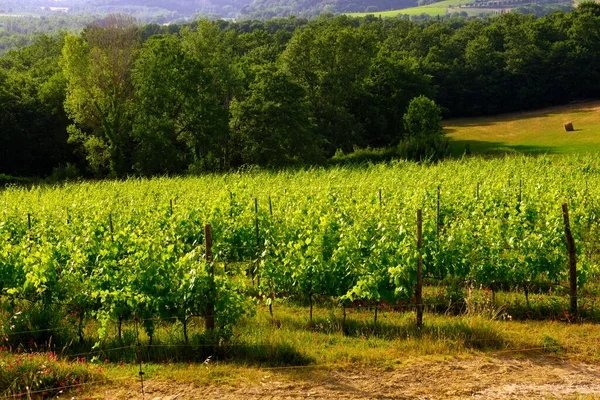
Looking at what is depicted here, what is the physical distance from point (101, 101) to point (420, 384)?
3617cm

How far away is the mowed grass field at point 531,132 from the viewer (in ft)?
162

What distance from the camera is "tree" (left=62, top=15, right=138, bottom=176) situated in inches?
1510

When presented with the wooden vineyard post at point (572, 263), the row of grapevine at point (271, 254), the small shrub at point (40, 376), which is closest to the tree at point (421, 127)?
the row of grapevine at point (271, 254)

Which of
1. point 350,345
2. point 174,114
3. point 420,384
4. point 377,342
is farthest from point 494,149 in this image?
point 420,384

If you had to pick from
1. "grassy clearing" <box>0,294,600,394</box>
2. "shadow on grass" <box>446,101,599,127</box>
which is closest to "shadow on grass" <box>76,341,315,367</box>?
"grassy clearing" <box>0,294,600,394</box>

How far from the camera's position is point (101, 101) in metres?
39.5

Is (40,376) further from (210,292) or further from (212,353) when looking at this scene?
(210,292)

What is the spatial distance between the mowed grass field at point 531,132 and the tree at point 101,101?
87.3 ft

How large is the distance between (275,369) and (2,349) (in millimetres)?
4081

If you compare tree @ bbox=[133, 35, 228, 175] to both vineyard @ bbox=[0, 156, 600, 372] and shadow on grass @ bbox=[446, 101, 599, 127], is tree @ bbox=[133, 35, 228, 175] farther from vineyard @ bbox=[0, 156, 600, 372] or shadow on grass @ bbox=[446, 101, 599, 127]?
shadow on grass @ bbox=[446, 101, 599, 127]

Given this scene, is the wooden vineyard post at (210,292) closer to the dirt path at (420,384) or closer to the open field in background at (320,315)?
the open field in background at (320,315)

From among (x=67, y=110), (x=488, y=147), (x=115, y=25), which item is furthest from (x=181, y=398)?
(x=488, y=147)

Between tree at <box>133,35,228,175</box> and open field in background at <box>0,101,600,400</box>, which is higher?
tree at <box>133,35,228,175</box>

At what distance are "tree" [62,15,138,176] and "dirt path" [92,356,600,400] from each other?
31871mm
